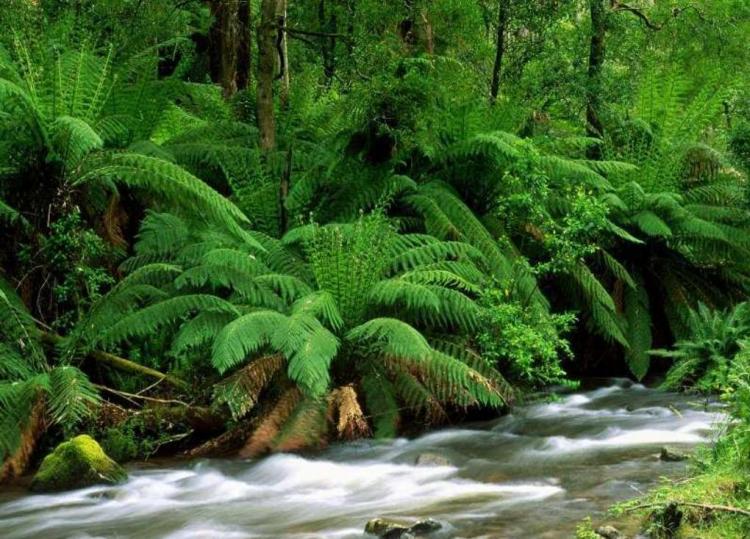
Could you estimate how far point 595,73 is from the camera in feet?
34.6

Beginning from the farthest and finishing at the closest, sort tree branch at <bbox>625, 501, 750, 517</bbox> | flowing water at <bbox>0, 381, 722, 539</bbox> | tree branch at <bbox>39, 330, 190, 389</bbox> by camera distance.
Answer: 1. tree branch at <bbox>39, 330, 190, 389</bbox>
2. flowing water at <bbox>0, 381, 722, 539</bbox>
3. tree branch at <bbox>625, 501, 750, 517</bbox>

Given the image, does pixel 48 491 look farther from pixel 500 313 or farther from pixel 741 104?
pixel 741 104

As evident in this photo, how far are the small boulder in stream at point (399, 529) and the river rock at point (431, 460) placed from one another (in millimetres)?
1302

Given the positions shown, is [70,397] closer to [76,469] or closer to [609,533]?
[76,469]

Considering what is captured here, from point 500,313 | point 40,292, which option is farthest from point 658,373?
point 40,292

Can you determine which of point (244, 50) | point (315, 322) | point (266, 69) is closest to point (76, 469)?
point (315, 322)

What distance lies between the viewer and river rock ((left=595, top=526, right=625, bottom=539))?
3.68 metres

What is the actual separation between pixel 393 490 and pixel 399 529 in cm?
97

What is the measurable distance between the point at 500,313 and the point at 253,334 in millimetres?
2004

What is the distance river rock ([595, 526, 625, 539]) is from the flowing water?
0.90 feet

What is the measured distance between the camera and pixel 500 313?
6773 mm

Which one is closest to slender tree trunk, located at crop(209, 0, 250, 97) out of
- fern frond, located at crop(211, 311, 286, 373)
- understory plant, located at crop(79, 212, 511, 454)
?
understory plant, located at crop(79, 212, 511, 454)

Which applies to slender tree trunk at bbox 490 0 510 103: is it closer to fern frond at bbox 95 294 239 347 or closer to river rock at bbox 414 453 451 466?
fern frond at bbox 95 294 239 347

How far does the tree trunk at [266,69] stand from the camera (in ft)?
27.8
